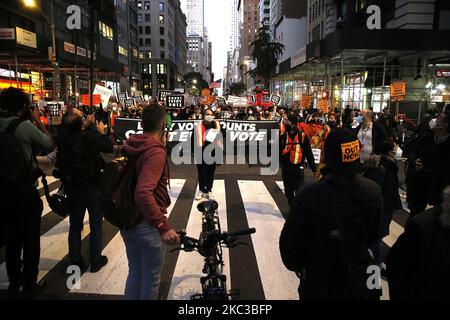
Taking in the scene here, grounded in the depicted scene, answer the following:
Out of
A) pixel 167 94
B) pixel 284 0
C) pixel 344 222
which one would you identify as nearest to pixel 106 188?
pixel 344 222

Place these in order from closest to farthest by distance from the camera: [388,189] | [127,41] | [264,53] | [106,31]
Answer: [388,189]
[264,53]
[106,31]
[127,41]

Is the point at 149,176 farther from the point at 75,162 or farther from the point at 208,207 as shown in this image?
the point at 75,162

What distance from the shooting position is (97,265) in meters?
4.85

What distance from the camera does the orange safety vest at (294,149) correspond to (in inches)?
288

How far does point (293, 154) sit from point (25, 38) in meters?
18.3

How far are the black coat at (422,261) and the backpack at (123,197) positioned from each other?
6.24 feet

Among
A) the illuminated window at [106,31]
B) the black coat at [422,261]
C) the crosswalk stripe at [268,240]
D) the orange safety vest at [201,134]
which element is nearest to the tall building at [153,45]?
the illuminated window at [106,31]

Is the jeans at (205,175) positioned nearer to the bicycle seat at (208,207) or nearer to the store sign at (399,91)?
the bicycle seat at (208,207)

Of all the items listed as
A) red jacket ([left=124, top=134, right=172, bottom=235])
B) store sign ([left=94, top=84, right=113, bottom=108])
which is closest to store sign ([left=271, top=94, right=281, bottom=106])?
store sign ([left=94, top=84, right=113, bottom=108])

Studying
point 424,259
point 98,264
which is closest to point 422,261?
point 424,259

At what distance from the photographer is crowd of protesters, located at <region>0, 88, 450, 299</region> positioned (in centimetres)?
195

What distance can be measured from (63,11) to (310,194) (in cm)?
4481

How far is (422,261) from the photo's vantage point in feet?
6.16

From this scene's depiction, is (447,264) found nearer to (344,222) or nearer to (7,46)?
(344,222)
